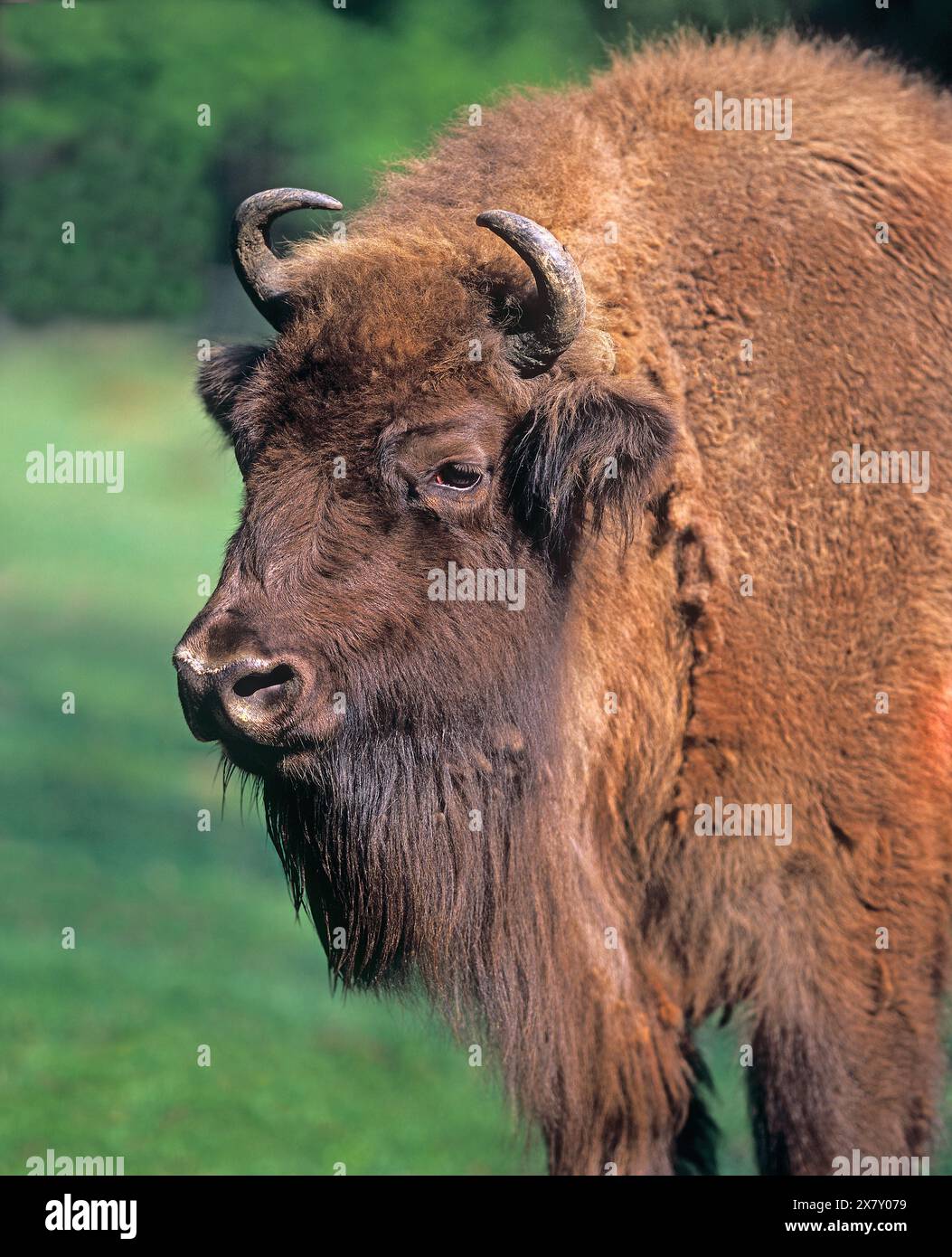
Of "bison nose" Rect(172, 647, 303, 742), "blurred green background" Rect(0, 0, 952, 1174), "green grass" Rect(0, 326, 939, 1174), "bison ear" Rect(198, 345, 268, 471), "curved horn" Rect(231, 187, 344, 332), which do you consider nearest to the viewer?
"bison nose" Rect(172, 647, 303, 742)

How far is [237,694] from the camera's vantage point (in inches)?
130

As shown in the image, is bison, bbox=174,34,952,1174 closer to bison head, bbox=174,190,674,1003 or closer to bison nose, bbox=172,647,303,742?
bison head, bbox=174,190,674,1003

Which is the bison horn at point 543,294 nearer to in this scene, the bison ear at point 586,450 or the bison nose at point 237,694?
the bison ear at point 586,450

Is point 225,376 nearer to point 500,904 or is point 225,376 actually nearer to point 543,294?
point 543,294

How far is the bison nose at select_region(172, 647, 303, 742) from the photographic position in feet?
10.8

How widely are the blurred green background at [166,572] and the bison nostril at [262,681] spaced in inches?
8.8

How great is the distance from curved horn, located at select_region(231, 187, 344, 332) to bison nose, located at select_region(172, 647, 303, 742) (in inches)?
42.7

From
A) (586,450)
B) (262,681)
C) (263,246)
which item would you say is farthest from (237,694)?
(263,246)

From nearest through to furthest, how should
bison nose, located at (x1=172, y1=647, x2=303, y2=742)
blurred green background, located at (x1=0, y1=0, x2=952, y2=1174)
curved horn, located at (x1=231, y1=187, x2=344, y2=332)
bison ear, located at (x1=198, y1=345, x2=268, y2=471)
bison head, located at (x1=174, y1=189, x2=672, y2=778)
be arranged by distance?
bison nose, located at (x1=172, y1=647, x2=303, y2=742), bison head, located at (x1=174, y1=189, x2=672, y2=778), curved horn, located at (x1=231, y1=187, x2=344, y2=332), bison ear, located at (x1=198, y1=345, x2=268, y2=471), blurred green background, located at (x1=0, y1=0, x2=952, y2=1174)

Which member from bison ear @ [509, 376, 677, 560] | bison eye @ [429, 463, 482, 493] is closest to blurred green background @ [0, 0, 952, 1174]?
bison eye @ [429, 463, 482, 493]

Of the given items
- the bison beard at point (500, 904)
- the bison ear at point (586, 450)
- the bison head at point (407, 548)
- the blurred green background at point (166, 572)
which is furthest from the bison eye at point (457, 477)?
the blurred green background at point (166, 572)

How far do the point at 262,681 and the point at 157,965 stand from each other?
16.6ft
